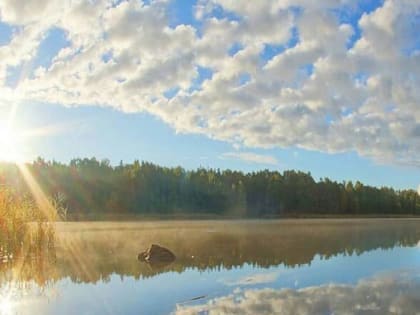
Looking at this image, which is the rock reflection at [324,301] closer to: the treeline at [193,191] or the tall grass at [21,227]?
the tall grass at [21,227]

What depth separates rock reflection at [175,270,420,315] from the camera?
8.93 metres

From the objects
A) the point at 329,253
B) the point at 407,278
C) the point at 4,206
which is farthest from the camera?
the point at 329,253

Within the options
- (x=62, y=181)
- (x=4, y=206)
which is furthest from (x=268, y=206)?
(x=4, y=206)

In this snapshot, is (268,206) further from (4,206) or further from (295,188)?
(4,206)

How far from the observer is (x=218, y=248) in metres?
Answer: 20.8

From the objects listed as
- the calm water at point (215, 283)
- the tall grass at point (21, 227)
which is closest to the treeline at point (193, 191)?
the tall grass at point (21, 227)

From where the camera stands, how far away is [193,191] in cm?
8931

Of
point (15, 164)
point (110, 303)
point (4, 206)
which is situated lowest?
point (110, 303)

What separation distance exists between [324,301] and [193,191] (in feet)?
261

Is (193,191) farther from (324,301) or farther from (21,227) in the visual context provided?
(324,301)

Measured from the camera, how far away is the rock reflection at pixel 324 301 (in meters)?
8.93

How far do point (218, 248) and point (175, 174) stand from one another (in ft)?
238

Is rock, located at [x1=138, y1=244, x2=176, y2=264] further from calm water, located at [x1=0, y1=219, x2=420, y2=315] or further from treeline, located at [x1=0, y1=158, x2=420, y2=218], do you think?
treeline, located at [x1=0, y1=158, x2=420, y2=218]

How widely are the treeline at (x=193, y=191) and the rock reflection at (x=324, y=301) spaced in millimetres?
60167
